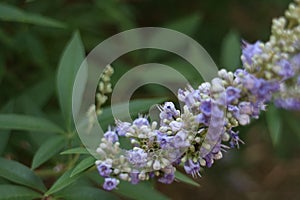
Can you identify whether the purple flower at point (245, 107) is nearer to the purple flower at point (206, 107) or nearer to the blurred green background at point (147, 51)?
the purple flower at point (206, 107)

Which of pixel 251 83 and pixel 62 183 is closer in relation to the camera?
pixel 251 83

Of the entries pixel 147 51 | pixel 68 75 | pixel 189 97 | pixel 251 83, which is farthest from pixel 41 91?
pixel 251 83

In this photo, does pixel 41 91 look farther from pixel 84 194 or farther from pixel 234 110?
pixel 234 110

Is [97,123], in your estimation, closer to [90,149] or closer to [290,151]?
[90,149]

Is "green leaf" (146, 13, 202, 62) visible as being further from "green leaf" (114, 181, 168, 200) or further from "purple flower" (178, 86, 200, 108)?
"purple flower" (178, 86, 200, 108)

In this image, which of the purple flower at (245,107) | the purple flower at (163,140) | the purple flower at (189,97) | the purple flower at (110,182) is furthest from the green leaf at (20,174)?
the purple flower at (245,107)

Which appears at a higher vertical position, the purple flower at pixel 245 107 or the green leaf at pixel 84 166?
the purple flower at pixel 245 107
